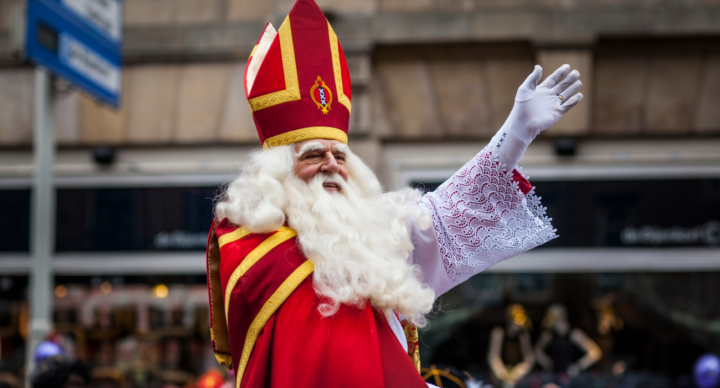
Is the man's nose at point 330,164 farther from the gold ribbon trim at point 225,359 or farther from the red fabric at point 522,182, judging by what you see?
the gold ribbon trim at point 225,359

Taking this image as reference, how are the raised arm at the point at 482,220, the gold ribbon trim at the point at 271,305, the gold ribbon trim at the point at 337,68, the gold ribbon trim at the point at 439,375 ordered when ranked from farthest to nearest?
1. the gold ribbon trim at the point at 439,375
2. the gold ribbon trim at the point at 337,68
3. the raised arm at the point at 482,220
4. the gold ribbon trim at the point at 271,305

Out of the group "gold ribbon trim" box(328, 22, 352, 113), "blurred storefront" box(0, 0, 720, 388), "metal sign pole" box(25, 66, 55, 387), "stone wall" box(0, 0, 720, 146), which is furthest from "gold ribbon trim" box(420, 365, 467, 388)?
"metal sign pole" box(25, 66, 55, 387)

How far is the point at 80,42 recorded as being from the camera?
21.2 ft

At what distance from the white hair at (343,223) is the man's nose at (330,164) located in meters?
0.02

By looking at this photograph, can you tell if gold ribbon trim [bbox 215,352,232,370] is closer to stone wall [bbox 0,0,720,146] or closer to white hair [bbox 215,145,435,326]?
white hair [bbox 215,145,435,326]

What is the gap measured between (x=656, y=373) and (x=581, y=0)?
4.02 metres

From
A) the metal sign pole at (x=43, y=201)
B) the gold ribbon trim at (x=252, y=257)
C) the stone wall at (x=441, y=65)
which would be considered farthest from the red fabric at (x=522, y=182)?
the metal sign pole at (x=43, y=201)

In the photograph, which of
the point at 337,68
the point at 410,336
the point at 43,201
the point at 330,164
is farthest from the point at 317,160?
the point at 43,201

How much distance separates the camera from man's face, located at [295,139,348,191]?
250 cm

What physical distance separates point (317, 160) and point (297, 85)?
28cm

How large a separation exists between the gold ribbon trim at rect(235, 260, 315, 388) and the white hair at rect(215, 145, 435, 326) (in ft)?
0.14

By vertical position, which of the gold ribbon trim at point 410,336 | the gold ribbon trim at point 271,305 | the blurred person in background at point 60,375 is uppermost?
the gold ribbon trim at point 271,305

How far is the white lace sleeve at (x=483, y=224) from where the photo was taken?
2459mm

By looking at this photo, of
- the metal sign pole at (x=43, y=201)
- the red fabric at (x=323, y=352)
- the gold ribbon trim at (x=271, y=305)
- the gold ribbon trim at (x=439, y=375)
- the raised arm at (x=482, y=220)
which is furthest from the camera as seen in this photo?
the metal sign pole at (x=43, y=201)
